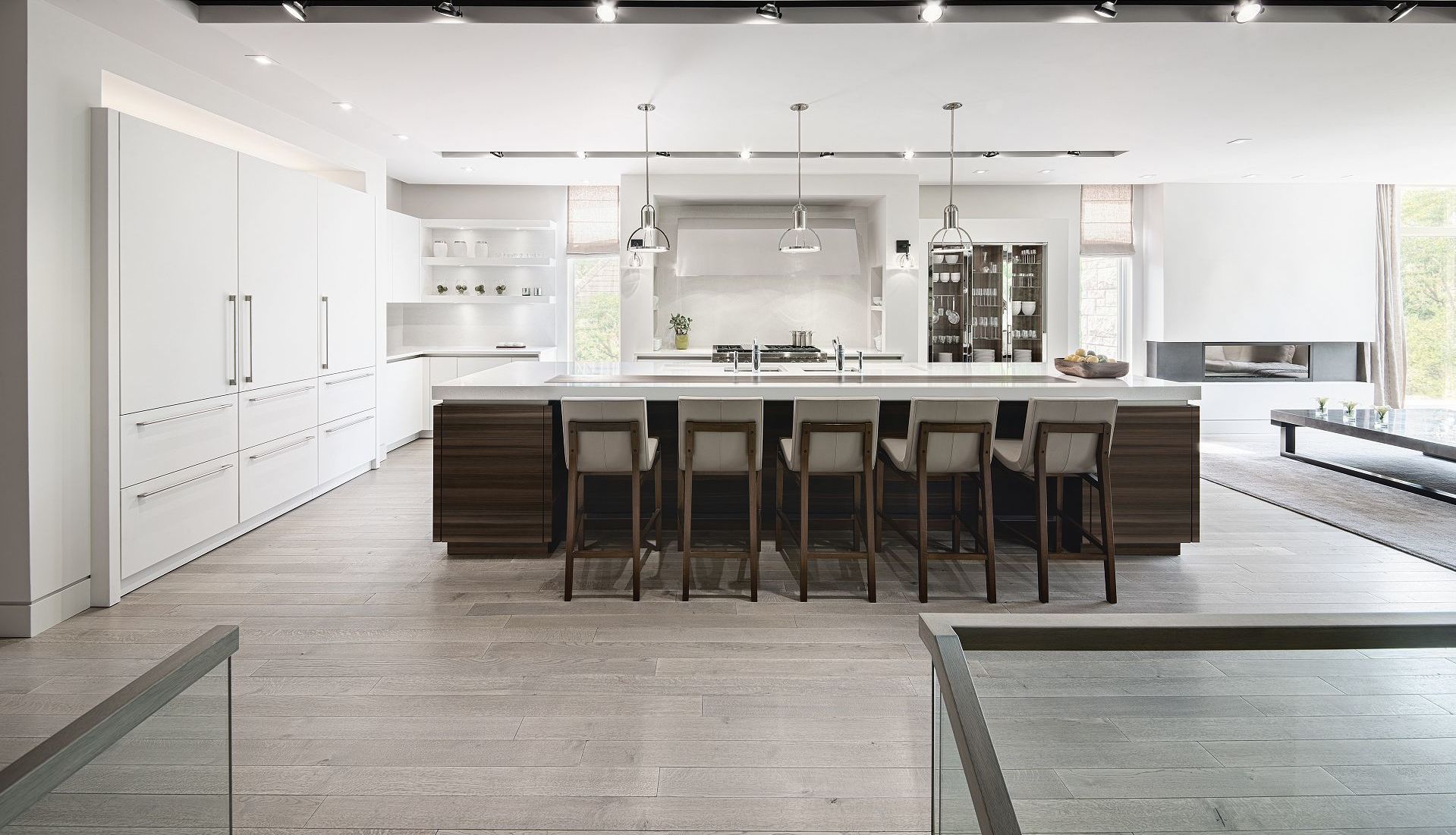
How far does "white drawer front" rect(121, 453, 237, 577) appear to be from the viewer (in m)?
3.89

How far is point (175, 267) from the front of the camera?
414 centimetres

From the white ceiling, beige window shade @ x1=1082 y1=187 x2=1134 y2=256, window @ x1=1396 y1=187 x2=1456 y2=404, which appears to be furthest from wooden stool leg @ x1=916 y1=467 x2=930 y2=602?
window @ x1=1396 y1=187 x2=1456 y2=404

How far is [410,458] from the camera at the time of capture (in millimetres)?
7684

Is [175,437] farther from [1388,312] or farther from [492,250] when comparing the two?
[1388,312]

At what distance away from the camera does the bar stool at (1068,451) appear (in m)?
3.82

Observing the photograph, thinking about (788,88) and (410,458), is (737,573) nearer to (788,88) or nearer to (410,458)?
(788,88)

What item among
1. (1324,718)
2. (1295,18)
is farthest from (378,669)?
(1295,18)

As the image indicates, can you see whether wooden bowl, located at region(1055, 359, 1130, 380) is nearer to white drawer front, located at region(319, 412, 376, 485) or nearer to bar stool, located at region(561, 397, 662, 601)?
bar stool, located at region(561, 397, 662, 601)

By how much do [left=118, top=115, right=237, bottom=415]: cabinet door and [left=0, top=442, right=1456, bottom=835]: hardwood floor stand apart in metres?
1.01

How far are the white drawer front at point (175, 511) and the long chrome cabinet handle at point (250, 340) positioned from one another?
445 millimetres

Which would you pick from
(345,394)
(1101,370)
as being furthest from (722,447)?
(345,394)

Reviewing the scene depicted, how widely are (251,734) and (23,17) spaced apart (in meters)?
3.01

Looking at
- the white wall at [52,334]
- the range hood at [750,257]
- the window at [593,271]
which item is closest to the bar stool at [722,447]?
the white wall at [52,334]

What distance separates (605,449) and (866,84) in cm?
274
